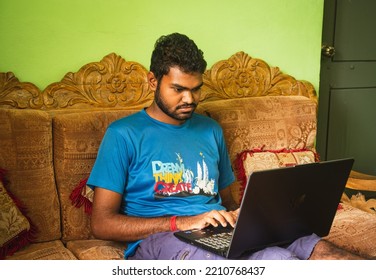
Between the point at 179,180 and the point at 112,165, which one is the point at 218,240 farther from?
the point at 112,165

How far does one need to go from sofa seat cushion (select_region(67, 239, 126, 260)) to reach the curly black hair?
59 centimetres

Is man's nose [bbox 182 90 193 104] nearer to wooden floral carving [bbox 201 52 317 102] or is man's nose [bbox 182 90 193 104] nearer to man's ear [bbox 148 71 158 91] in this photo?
man's ear [bbox 148 71 158 91]

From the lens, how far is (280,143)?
211 centimetres

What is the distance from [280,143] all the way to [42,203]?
1055 mm

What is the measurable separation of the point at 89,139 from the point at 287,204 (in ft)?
2.72

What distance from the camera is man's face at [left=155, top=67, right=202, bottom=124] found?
1.53 meters

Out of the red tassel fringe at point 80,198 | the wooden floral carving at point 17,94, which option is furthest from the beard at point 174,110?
the wooden floral carving at point 17,94

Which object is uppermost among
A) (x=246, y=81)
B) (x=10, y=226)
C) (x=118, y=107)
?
(x=246, y=81)

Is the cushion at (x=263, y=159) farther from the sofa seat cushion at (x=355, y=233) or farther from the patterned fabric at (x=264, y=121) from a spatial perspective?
the sofa seat cushion at (x=355, y=233)

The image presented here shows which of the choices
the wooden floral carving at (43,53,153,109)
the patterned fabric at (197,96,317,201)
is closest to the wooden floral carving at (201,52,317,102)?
the patterned fabric at (197,96,317,201)

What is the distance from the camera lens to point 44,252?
5.13 feet

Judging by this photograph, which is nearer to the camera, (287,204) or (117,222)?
(287,204)

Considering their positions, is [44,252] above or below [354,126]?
below

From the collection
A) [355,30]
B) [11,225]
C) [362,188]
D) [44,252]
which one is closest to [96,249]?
[44,252]
